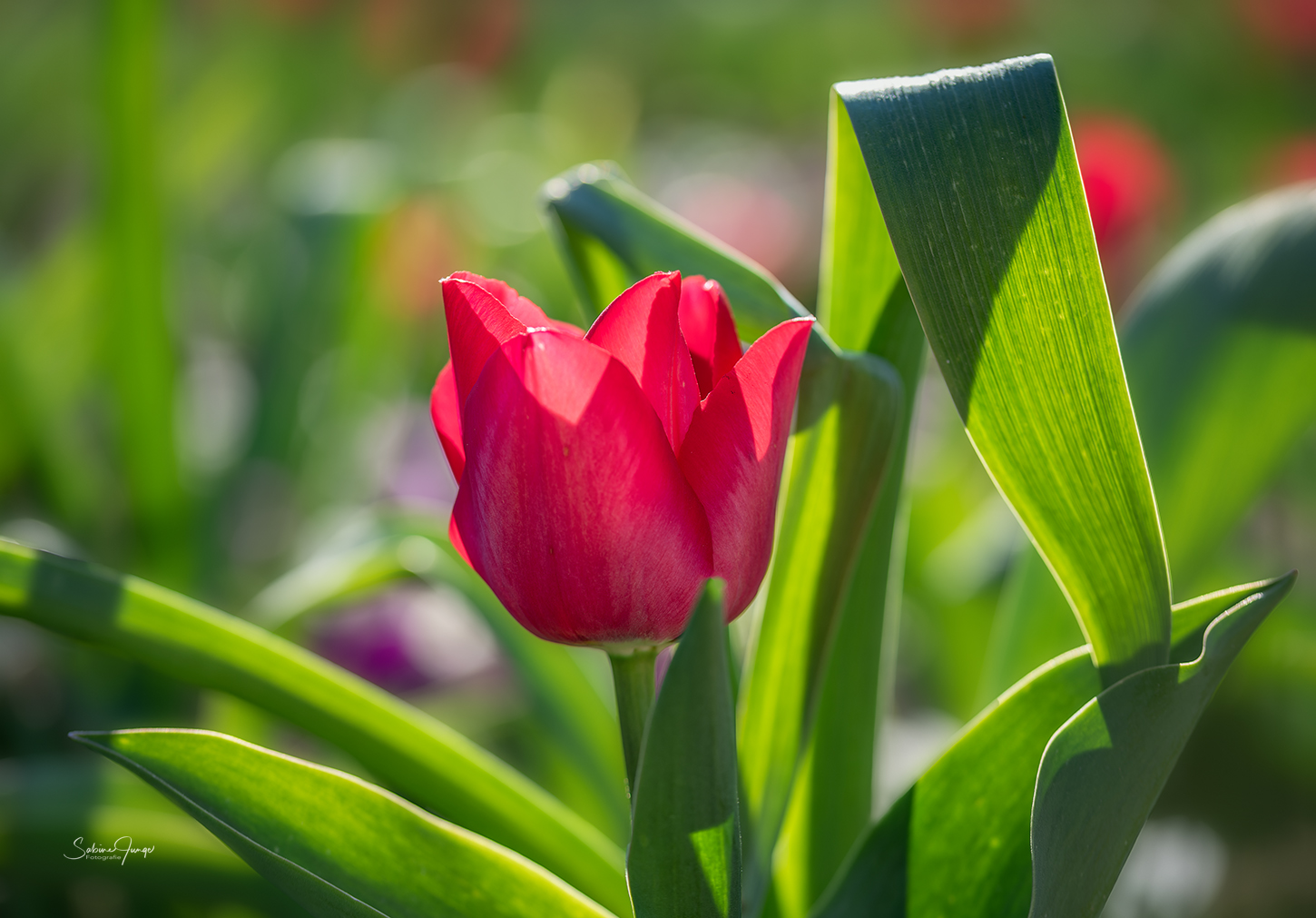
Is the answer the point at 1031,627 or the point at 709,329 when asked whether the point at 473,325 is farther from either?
the point at 1031,627

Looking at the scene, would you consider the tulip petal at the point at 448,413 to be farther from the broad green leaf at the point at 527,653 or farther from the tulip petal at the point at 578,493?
the broad green leaf at the point at 527,653

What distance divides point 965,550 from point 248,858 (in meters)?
0.67

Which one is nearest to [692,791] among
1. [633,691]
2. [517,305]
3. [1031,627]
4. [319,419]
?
[633,691]

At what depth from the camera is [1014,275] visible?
0.82ft

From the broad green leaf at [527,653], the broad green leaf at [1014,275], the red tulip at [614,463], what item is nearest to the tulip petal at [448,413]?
the red tulip at [614,463]

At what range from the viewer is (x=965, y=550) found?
2.68 ft

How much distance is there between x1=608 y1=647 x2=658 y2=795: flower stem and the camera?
0.26m

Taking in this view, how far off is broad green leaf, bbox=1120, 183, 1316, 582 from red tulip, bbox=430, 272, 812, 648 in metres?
0.24

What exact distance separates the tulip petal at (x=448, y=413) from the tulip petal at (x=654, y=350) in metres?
0.04

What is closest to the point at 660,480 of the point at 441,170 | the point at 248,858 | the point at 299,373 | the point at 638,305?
the point at 638,305

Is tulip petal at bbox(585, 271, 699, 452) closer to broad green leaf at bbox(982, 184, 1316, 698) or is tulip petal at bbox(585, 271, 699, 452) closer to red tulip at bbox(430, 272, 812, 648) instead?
red tulip at bbox(430, 272, 812, 648)

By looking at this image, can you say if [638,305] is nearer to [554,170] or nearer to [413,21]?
[554,170]

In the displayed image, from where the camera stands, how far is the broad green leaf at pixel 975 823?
30cm

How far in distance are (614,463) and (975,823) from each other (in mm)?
176
